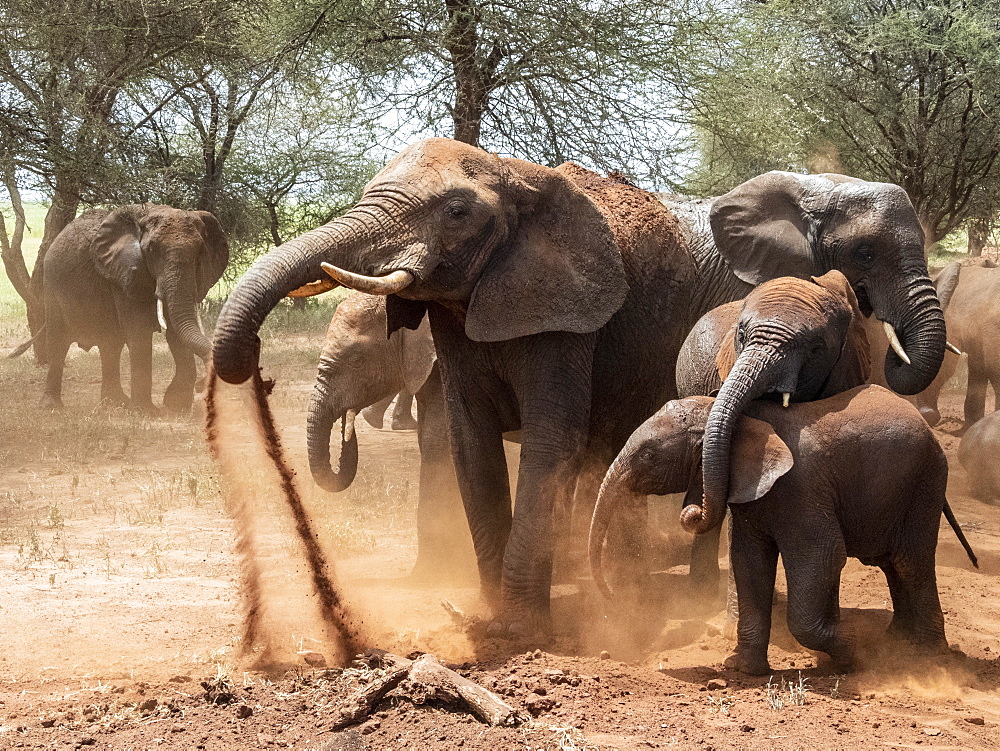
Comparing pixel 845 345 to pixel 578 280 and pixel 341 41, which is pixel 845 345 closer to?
pixel 578 280

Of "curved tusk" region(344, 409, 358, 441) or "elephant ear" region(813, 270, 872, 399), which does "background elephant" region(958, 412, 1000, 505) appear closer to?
"elephant ear" region(813, 270, 872, 399)

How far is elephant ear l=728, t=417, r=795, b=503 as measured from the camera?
506cm

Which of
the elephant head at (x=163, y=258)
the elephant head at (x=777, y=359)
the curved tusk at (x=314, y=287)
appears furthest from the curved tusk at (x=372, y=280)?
the elephant head at (x=163, y=258)

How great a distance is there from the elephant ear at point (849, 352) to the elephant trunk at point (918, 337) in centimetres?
22

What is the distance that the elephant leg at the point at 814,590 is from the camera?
5176mm

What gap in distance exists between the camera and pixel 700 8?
13.1 metres

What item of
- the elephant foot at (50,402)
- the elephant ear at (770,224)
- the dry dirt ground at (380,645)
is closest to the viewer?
the dry dirt ground at (380,645)

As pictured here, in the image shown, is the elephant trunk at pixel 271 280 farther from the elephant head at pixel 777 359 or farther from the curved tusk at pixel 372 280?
the elephant head at pixel 777 359

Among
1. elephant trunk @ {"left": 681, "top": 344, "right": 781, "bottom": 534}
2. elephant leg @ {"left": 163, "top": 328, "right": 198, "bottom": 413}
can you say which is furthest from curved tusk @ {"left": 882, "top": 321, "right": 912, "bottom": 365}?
elephant leg @ {"left": 163, "top": 328, "right": 198, "bottom": 413}

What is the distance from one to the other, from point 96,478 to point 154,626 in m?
4.29

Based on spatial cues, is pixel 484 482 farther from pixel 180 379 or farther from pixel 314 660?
pixel 180 379

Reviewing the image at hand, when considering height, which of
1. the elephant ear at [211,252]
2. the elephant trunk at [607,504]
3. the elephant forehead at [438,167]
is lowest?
the elephant trunk at [607,504]

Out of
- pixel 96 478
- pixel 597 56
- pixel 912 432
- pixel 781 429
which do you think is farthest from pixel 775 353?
pixel 597 56

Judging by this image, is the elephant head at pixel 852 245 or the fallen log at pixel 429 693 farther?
the elephant head at pixel 852 245
